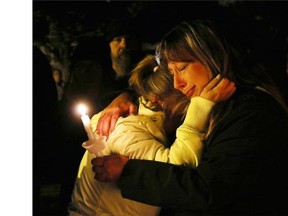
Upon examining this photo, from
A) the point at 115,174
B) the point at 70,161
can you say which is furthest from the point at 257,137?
the point at 70,161

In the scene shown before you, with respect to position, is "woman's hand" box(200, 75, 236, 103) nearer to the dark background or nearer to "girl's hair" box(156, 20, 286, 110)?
"girl's hair" box(156, 20, 286, 110)

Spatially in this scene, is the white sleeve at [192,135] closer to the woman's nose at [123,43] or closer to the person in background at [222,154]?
the person in background at [222,154]

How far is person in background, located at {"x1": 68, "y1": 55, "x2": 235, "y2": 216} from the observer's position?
1687 millimetres

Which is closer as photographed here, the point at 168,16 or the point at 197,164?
the point at 197,164

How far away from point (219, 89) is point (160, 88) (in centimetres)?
22

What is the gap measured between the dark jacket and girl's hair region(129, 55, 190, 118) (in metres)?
0.18

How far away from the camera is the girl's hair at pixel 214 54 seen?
1.69 metres

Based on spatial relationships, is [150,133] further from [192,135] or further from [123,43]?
[123,43]

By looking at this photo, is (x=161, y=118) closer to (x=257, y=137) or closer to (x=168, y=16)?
(x=257, y=137)

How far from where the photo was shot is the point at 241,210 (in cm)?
168

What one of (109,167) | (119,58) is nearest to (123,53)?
(119,58)

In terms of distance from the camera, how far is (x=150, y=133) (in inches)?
69.6
